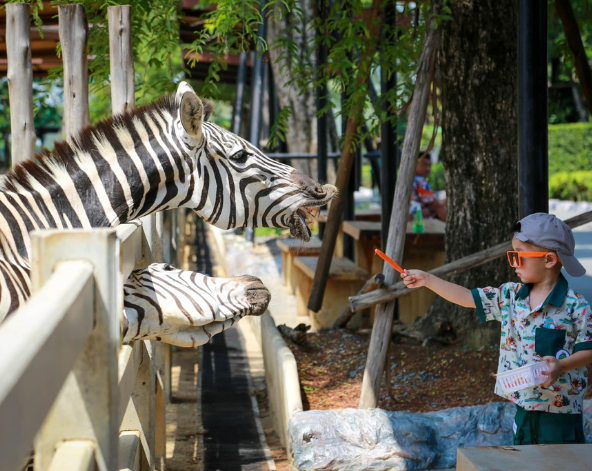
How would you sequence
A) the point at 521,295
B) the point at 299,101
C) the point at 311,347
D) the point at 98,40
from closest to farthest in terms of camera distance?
the point at 521,295
the point at 98,40
the point at 311,347
the point at 299,101

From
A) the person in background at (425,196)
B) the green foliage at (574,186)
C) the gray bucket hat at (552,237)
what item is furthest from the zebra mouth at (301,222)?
the green foliage at (574,186)

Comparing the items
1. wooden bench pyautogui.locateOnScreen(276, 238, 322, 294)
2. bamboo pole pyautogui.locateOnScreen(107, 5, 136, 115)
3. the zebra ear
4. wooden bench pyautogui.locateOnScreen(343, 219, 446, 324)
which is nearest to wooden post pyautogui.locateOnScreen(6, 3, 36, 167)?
bamboo pole pyautogui.locateOnScreen(107, 5, 136, 115)

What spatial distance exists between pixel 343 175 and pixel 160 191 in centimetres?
335

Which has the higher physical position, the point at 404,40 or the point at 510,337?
the point at 404,40

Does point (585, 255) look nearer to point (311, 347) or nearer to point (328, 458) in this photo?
point (311, 347)

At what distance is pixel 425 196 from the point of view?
28.1 ft

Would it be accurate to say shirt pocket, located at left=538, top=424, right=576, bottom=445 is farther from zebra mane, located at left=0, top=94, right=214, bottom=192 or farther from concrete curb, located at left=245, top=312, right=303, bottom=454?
zebra mane, located at left=0, top=94, right=214, bottom=192

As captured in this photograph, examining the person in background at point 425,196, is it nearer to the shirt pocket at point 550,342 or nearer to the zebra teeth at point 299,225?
the zebra teeth at point 299,225

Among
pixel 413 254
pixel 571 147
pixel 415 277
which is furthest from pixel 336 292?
pixel 571 147

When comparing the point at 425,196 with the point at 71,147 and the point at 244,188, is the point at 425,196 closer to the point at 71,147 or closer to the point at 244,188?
the point at 244,188

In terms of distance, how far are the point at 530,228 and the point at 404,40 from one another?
3.24m

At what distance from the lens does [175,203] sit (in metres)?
3.14

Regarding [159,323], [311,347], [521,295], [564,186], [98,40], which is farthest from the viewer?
[564,186]

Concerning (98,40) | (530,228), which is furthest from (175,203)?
(98,40)
